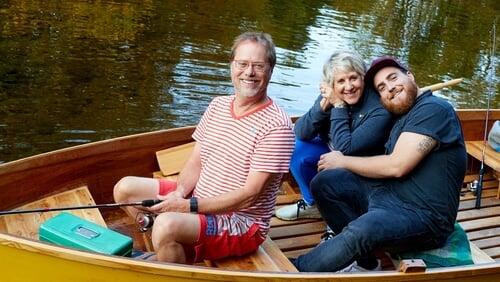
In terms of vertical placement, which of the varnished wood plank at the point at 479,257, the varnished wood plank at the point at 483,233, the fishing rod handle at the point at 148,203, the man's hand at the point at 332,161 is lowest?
the varnished wood plank at the point at 483,233

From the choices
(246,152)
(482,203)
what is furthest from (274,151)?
(482,203)

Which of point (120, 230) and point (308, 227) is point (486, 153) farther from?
point (120, 230)

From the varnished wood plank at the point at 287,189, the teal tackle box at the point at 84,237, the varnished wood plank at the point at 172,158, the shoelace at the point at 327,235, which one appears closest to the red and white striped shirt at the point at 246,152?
the teal tackle box at the point at 84,237

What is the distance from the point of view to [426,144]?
2.99 meters

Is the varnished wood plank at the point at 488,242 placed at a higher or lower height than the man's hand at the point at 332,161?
lower

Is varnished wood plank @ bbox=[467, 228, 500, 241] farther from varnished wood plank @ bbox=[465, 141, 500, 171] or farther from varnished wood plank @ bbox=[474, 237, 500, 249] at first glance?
varnished wood plank @ bbox=[465, 141, 500, 171]

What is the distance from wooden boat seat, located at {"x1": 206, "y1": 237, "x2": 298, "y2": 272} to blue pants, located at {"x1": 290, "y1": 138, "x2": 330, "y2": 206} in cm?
80

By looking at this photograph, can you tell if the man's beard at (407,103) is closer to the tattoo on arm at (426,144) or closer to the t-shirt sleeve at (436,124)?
the t-shirt sleeve at (436,124)

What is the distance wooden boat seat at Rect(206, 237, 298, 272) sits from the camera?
9.96ft

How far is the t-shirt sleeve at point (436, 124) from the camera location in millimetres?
2996

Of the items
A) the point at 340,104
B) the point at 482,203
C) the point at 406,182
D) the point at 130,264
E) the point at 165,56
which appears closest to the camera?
the point at 130,264

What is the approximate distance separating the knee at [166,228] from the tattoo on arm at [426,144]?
3.77ft

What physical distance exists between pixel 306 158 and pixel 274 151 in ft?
3.28

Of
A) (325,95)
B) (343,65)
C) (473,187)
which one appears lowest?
(473,187)
